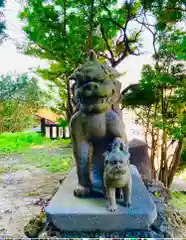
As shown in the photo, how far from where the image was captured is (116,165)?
4.50 feet

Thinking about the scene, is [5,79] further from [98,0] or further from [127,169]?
[127,169]

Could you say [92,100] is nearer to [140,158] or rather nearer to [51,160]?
[140,158]

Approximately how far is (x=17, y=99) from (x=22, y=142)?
182 centimetres

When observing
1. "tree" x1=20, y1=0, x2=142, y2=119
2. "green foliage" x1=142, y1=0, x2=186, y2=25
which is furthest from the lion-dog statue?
"tree" x1=20, y1=0, x2=142, y2=119

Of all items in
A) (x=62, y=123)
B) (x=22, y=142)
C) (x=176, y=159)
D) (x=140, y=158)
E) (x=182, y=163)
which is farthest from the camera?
(x=62, y=123)

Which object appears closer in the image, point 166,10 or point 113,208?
point 113,208

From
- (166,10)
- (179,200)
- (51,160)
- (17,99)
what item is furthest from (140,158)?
(17,99)

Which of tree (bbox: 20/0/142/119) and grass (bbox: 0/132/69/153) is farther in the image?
grass (bbox: 0/132/69/153)

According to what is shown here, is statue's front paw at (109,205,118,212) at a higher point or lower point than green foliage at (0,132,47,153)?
higher

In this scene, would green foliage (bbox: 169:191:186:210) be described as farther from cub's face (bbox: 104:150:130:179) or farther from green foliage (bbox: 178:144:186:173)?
cub's face (bbox: 104:150:130:179)

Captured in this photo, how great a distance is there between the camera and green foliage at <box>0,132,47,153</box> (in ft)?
20.6

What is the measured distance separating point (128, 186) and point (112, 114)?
0.37 metres

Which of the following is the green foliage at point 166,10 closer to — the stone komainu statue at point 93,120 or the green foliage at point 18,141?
the stone komainu statue at point 93,120

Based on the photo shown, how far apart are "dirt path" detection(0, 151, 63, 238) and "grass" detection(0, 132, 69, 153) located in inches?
61.1
